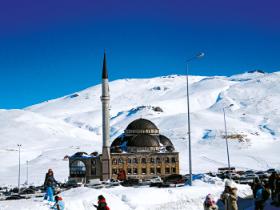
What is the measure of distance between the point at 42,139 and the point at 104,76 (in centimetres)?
8934

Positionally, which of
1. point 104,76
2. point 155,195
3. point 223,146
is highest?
point 104,76

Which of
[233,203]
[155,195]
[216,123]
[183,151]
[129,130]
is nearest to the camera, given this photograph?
[233,203]

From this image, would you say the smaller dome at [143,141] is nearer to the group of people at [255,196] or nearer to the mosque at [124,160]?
the mosque at [124,160]

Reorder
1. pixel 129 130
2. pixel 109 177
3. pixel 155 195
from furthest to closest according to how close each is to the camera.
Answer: pixel 129 130, pixel 109 177, pixel 155 195

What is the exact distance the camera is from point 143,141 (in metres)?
88.7

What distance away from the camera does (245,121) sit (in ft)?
583

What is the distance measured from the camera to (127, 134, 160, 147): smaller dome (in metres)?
88.4

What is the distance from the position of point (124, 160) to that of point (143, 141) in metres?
5.26

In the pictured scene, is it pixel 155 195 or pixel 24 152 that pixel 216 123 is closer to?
pixel 24 152

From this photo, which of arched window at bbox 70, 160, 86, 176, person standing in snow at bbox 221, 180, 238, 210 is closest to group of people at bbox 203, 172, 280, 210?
person standing in snow at bbox 221, 180, 238, 210

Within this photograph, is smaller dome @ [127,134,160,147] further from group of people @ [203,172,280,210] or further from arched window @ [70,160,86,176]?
group of people @ [203,172,280,210]

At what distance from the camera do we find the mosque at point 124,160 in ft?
281

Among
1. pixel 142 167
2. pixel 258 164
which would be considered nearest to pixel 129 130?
pixel 142 167

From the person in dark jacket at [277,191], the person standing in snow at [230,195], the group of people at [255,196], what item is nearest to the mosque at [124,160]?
the group of people at [255,196]
